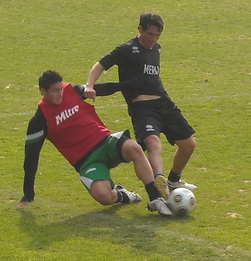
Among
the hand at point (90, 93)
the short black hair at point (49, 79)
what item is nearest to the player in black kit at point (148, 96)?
the hand at point (90, 93)

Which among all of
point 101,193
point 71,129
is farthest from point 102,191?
point 71,129

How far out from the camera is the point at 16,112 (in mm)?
16172

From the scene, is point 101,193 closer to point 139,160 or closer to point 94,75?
point 139,160

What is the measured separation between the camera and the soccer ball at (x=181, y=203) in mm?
9936

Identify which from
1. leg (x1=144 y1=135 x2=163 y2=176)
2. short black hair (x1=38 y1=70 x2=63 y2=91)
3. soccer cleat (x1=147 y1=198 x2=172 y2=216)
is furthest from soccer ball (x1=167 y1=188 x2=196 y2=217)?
short black hair (x1=38 y1=70 x2=63 y2=91)

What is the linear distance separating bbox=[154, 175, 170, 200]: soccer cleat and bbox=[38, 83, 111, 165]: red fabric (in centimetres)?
79

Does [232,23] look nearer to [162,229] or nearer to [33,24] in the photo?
[33,24]

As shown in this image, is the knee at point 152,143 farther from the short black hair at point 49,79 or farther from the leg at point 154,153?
the short black hair at point 49,79

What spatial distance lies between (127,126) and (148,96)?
4046 mm

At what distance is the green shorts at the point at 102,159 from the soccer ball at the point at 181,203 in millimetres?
711

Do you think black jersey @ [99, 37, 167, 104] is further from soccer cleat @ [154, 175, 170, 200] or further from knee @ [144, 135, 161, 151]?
soccer cleat @ [154, 175, 170, 200]

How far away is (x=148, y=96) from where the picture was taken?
11016mm

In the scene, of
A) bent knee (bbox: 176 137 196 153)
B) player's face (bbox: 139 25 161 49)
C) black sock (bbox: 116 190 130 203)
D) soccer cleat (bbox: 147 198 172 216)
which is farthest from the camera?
bent knee (bbox: 176 137 196 153)

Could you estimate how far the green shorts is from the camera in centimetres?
1014
